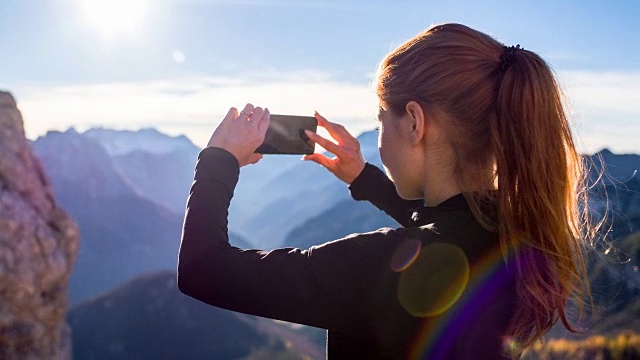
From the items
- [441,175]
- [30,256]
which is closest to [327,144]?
[441,175]

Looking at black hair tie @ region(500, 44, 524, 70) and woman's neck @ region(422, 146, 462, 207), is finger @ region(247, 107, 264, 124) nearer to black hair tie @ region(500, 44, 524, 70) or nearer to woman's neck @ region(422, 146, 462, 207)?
woman's neck @ region(422, 146, 462, 207)

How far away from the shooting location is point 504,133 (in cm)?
210

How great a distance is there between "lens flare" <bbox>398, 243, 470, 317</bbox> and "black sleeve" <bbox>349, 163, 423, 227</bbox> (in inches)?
53.9

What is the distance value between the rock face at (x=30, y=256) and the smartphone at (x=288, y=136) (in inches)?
46.8

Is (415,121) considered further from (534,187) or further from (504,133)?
(534,187)

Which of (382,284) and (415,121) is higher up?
(415,121)

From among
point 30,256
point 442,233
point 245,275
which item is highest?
point 442,233

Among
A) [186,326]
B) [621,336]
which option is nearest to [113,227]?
[186,326]

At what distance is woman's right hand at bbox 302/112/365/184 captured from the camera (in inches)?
118

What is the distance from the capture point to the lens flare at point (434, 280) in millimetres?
1938

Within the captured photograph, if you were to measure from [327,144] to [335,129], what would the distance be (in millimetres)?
94

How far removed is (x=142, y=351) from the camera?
2752cm

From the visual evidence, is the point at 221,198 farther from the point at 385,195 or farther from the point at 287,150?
the point at 385,195

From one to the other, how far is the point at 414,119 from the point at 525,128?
1.16 ft
